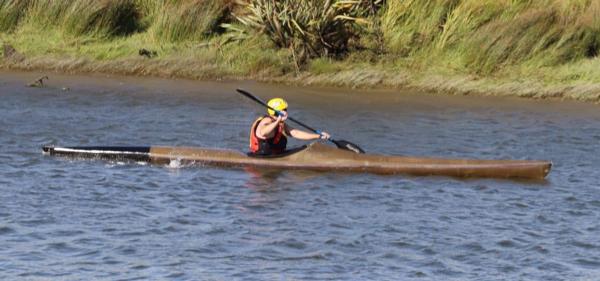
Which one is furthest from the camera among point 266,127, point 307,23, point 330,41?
point 330,41

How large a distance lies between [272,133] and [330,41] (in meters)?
6.16

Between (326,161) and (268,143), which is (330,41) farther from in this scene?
(326,161)

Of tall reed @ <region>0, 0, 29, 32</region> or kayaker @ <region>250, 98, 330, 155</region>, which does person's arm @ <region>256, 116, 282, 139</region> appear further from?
tall reed @ <region>0, 0, 29, 32</region>

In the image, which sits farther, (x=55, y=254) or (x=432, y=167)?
(x=432, y=167)

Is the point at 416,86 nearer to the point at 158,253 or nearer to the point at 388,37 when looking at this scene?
the point at 388,37

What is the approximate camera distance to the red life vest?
16406 mm

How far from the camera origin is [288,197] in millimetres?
14906

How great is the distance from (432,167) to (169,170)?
118 inches

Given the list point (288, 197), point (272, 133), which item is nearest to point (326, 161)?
point (272, 133)

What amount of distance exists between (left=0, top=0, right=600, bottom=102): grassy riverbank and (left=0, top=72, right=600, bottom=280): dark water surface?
1.71 feet

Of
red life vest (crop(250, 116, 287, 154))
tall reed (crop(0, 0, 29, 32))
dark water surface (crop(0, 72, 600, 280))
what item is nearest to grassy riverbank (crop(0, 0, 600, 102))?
Answer: tall reed (crop(0, 0, 29, 32))

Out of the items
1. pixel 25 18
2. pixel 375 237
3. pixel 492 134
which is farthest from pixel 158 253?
pixel 25 18

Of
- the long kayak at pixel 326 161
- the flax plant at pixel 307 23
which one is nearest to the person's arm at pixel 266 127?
the long kayak at pixel 326 161

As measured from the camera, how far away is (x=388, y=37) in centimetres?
2258
